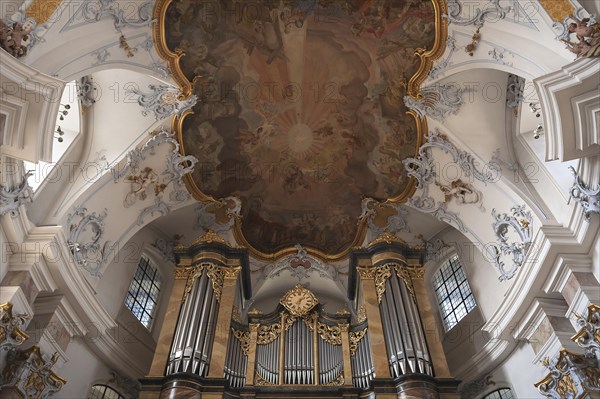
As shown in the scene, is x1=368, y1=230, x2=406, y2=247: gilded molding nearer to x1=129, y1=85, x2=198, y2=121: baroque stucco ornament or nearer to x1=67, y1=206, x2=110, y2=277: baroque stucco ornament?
x1=129, y1=85, x2=198, y2=121: baroque stucco ornament

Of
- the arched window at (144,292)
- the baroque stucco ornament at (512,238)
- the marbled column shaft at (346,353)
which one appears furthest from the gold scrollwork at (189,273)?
the baroque stucco ornament at (512,238)

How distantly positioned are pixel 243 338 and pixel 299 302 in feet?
5.50

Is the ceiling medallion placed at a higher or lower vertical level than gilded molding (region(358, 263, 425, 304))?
lower

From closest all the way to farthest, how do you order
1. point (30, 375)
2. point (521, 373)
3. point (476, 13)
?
point (30, 375) < point (476, 13) < point (521, 373)

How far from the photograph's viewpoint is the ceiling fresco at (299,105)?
1271 centimetres

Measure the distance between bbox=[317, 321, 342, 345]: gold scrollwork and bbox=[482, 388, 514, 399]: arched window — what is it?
3.57 m

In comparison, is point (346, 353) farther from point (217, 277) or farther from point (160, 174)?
point (160, 174)

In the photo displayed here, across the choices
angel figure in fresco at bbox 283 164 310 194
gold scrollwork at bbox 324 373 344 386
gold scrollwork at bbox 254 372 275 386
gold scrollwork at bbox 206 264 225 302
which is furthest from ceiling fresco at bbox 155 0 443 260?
gold scrollwork at bbox 254 372 275 386

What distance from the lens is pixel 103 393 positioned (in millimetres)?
12094

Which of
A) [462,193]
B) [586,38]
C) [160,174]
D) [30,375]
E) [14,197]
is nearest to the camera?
[586,38]

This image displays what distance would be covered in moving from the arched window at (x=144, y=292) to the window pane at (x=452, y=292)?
314 inches

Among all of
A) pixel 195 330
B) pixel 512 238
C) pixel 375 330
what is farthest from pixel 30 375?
pixel 512 238

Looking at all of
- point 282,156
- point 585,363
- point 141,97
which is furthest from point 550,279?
point 141,97

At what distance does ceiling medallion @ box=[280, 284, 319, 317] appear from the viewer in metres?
13.2
